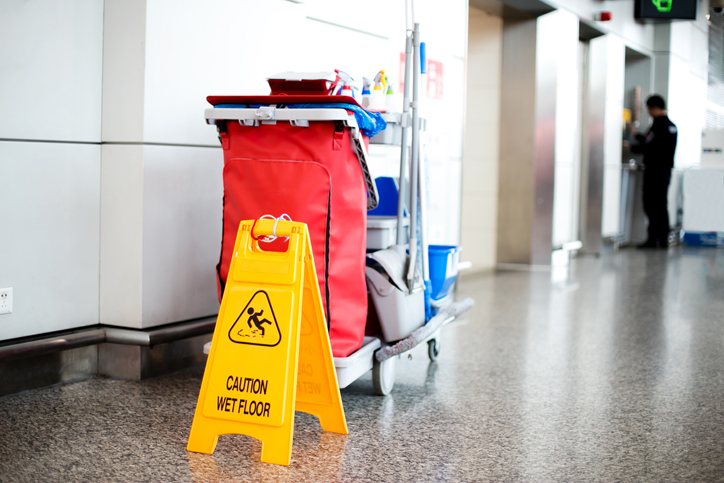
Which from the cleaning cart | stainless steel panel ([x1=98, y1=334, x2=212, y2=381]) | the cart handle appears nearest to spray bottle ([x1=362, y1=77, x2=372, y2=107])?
the cleaning cart

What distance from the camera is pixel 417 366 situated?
3.12m

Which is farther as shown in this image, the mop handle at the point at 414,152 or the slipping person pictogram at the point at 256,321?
the mop handle at the point at 414,152

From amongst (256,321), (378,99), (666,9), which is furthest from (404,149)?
(666,9)

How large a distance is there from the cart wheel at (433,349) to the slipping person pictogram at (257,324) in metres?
1.30

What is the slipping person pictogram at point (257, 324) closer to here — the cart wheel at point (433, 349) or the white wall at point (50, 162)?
the white wall at point (50, 162)

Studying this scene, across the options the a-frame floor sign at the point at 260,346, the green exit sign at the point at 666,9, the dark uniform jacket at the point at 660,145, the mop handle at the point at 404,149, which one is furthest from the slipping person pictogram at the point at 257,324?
the green exit sign at the point at 666,9

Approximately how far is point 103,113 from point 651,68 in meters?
8.47

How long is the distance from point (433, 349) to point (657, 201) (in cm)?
640

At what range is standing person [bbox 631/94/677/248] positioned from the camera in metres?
8.52

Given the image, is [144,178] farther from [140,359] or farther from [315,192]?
[315,192]

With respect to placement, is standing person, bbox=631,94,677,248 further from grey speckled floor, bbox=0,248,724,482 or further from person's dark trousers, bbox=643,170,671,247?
grey speckled floor, bbox=0,248,724,482

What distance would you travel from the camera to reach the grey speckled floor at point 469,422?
196cm

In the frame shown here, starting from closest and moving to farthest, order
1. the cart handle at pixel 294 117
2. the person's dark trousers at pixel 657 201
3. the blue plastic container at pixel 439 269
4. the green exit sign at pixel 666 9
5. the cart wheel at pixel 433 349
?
1. the cart handle at pixel 294 117
2. the blue plastic container at pixel 439 269
3. the cart wheel at pixel 433 349
4. the green exit sign at pixel 666 9
5. the person's dark trousers at pixel 657 201

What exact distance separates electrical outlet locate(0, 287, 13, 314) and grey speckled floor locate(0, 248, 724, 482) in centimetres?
30
